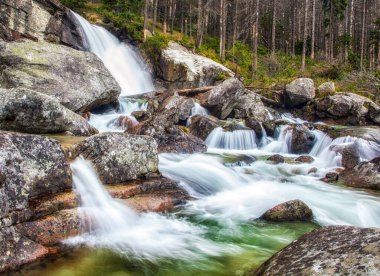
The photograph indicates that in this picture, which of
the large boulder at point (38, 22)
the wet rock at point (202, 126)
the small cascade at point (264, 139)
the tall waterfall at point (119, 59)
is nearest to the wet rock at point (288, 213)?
the wet rock at point (202, 126)

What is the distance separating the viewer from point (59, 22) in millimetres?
22172

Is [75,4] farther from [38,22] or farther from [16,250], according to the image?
[16,250]

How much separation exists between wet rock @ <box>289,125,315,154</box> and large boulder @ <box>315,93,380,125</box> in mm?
5044

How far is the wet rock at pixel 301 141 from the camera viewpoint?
1516 cm

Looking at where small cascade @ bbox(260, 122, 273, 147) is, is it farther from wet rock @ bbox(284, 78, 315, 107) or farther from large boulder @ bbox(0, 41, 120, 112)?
large boulder @ bbox(0, 41, 120, 112)

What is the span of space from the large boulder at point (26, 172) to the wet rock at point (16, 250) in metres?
0.17

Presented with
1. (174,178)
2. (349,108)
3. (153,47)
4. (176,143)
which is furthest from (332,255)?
(153,47)

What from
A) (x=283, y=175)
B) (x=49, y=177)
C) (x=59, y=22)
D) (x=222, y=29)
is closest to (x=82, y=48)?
(x=59, y=22)

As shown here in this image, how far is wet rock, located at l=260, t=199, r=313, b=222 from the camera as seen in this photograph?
686cm

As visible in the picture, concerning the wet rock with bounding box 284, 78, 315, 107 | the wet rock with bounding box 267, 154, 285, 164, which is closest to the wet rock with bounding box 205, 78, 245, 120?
the wet rock with bounding box 284, 78, 315, 107

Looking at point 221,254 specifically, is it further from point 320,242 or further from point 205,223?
point 320,242

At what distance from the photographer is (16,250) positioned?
14.7 feet

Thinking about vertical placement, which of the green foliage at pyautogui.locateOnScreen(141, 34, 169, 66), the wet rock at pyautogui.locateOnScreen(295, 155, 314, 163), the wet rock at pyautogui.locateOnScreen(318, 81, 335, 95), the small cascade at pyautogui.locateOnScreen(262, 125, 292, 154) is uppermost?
the green foliage at pyautogui.locateOnScreen(141, 34, 169, 66)

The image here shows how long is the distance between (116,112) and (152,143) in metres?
9.17
